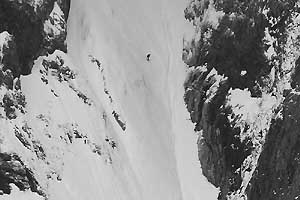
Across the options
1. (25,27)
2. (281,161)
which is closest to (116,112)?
(25,27)

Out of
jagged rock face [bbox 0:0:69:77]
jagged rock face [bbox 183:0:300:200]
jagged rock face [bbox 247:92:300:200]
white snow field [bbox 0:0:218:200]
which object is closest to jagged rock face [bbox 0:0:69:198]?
jagged rock face [bbox 0:0:69:77]

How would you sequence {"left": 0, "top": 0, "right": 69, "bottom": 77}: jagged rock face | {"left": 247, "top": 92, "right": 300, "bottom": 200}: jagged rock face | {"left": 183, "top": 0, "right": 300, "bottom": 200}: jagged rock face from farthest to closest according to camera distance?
{"left": 0, "top": 0, "right": 69, "bottom": 77}: jagged rock face
{"left": 183, "top": 0, "right": 300, "bottom": 200}: jagged rock face
{"left": 247, "top": 92, "right": 300, "bottom": 200}: jagged rock face

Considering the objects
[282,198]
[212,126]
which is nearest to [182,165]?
[212,126]

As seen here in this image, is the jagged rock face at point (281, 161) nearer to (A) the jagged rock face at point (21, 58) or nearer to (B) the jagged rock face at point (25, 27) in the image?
(A) the jagged rock face at point (21, 58)

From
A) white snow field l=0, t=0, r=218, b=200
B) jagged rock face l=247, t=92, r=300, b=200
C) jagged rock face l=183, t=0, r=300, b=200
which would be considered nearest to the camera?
jagged rock face l=247, t=92, r=300, b=200

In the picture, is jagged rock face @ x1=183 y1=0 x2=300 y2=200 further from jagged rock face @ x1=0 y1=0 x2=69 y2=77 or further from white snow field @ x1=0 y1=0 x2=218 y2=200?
jagged rock face @ x1=0 y1=0 x2=69 y2=77

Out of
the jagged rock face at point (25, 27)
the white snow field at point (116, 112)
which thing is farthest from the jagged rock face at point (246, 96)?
the jagged rock face at point (25, 27)

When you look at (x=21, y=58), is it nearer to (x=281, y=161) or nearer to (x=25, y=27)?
(x=25, y=27)
